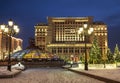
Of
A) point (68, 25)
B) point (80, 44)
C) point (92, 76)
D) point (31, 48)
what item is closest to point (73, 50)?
point (80, 44)

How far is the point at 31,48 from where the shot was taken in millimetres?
96938

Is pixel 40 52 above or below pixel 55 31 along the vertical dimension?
below

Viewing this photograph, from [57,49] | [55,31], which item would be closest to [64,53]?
[57,49]

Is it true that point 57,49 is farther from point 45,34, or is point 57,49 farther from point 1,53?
point 1,53

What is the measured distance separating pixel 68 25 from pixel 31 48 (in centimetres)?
8220

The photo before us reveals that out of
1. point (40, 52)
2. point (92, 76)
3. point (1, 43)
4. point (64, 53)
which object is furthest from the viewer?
point (64, 53)

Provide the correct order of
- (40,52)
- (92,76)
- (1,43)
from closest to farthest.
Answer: (92,76), (40,52), (1,43)

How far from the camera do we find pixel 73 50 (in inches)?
6663

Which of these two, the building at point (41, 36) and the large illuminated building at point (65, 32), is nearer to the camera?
the large illuminated building at point (65, 32)

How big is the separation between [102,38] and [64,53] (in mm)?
24591

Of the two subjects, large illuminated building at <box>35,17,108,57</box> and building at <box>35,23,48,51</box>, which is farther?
building at <box>35,23,48,51</box>

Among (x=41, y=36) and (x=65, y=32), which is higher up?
(x=65, y=32)

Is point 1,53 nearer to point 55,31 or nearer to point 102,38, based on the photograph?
point 55,31

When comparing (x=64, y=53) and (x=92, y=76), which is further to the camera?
(x=64, y=53)
